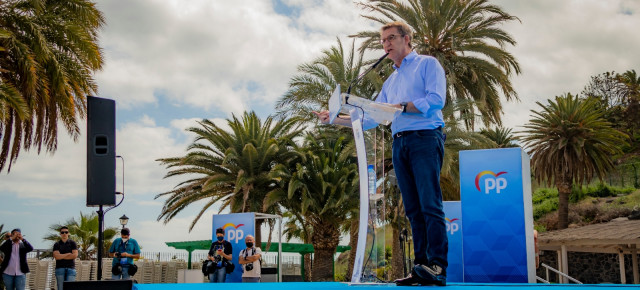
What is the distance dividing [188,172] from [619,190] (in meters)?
30.5

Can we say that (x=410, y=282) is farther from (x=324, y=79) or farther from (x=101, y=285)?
(x=324, y=79)

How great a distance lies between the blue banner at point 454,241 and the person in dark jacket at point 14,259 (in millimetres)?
7986

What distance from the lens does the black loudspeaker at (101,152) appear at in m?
8.29

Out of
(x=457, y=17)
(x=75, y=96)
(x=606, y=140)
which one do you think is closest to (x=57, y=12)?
(x=75, y=96)

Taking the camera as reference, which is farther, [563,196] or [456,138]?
[563,196]

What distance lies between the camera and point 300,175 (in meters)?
19.8

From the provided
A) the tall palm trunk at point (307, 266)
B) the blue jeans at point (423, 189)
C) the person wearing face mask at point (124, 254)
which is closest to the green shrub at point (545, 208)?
the tall palm trunk at point (307, 266)

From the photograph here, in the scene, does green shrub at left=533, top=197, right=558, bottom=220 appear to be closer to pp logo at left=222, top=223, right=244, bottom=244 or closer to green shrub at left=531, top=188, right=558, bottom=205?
green shrub at left=531, top=188, right=558, bottom=205

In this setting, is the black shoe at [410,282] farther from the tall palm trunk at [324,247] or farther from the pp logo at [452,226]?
the tall palm trunk at [324,247]

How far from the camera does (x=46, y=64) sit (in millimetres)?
14500

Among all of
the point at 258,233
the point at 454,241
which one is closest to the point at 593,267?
the point at 258,233

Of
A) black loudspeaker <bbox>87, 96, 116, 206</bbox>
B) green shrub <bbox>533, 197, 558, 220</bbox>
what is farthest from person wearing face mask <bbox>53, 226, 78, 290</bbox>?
green shrub <bbox>533, 197, 558, 220</bbox>

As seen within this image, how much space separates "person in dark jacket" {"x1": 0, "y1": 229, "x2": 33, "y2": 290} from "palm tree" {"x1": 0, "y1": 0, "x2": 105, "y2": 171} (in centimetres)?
290

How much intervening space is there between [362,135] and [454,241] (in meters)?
6.66
